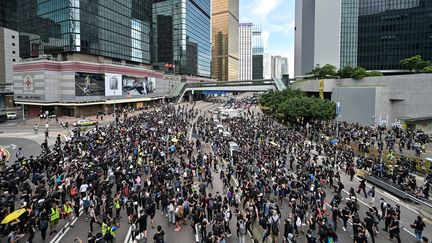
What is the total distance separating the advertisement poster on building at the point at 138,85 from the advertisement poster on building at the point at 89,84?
8.11m

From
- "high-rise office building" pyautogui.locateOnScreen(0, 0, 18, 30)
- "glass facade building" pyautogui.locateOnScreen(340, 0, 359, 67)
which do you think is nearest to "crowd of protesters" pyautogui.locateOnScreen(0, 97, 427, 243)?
"glass facade building" pyautogui.locateOnScreen(340, 0, 359, 67)

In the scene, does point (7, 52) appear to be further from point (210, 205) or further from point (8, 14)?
point (210, 205)

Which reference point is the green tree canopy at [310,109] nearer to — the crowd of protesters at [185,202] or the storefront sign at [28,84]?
the crowd of protesters at [185,202]

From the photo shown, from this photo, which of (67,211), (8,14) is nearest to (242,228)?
(67,211)

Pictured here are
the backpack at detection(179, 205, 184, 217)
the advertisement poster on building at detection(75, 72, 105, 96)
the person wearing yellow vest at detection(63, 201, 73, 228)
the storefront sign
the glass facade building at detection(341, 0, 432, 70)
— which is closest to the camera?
the person wearing yellow vest at detection(63, 201, 73, 228)

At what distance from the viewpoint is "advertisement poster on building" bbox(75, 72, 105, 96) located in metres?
54.5

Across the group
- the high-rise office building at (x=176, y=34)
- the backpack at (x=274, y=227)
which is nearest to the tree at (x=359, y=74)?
the backpack at (x=274, y=227)

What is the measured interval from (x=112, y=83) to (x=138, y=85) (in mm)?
11711

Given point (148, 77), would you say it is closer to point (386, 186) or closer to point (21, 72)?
point (21, 72)

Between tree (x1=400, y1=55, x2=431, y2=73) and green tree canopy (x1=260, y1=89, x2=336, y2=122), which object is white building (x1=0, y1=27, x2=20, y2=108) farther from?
tree (x1=400, y1=55, x2=431, y2=73)

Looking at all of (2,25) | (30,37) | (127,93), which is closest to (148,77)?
(127,93)

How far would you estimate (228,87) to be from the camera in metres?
95.0

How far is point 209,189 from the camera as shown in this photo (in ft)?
58.1

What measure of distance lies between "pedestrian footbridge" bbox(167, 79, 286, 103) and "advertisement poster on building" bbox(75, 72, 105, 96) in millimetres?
38210
